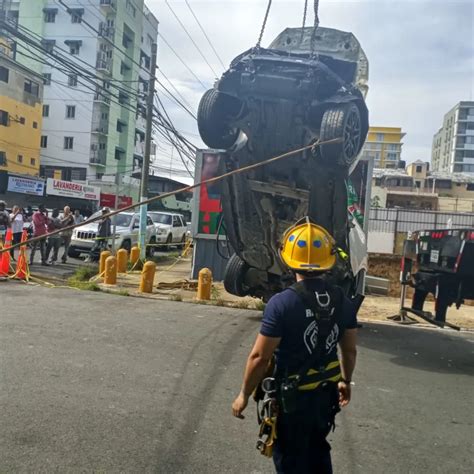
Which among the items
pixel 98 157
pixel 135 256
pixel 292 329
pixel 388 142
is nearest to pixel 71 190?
pixel 98 157

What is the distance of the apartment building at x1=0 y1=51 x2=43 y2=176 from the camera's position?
43844 mm

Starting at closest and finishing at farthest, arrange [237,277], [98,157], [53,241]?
[237,277], [53,241], [98,157]

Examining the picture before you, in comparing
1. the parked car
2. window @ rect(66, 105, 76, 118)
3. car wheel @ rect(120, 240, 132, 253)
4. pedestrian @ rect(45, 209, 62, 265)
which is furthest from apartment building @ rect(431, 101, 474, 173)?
pedestrian @ rect(45, 209, 62, 265)

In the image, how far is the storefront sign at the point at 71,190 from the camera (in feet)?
122

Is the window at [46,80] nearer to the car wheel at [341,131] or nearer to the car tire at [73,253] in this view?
the car tire at [73,253]

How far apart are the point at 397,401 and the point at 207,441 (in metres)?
2.25

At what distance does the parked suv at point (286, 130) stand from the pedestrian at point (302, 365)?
3511 mm

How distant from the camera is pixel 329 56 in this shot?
673cm

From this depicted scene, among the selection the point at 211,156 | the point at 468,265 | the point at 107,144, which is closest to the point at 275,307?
the point at 468,265

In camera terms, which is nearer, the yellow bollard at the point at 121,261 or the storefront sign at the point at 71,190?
the yellow bollard at the point at 121,261

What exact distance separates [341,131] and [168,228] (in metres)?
17.9

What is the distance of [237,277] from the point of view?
8.31 meters

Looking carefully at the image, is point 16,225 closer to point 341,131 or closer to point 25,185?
point 341,131

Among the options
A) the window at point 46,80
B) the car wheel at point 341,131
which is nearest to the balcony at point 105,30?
the window at point 46,80
